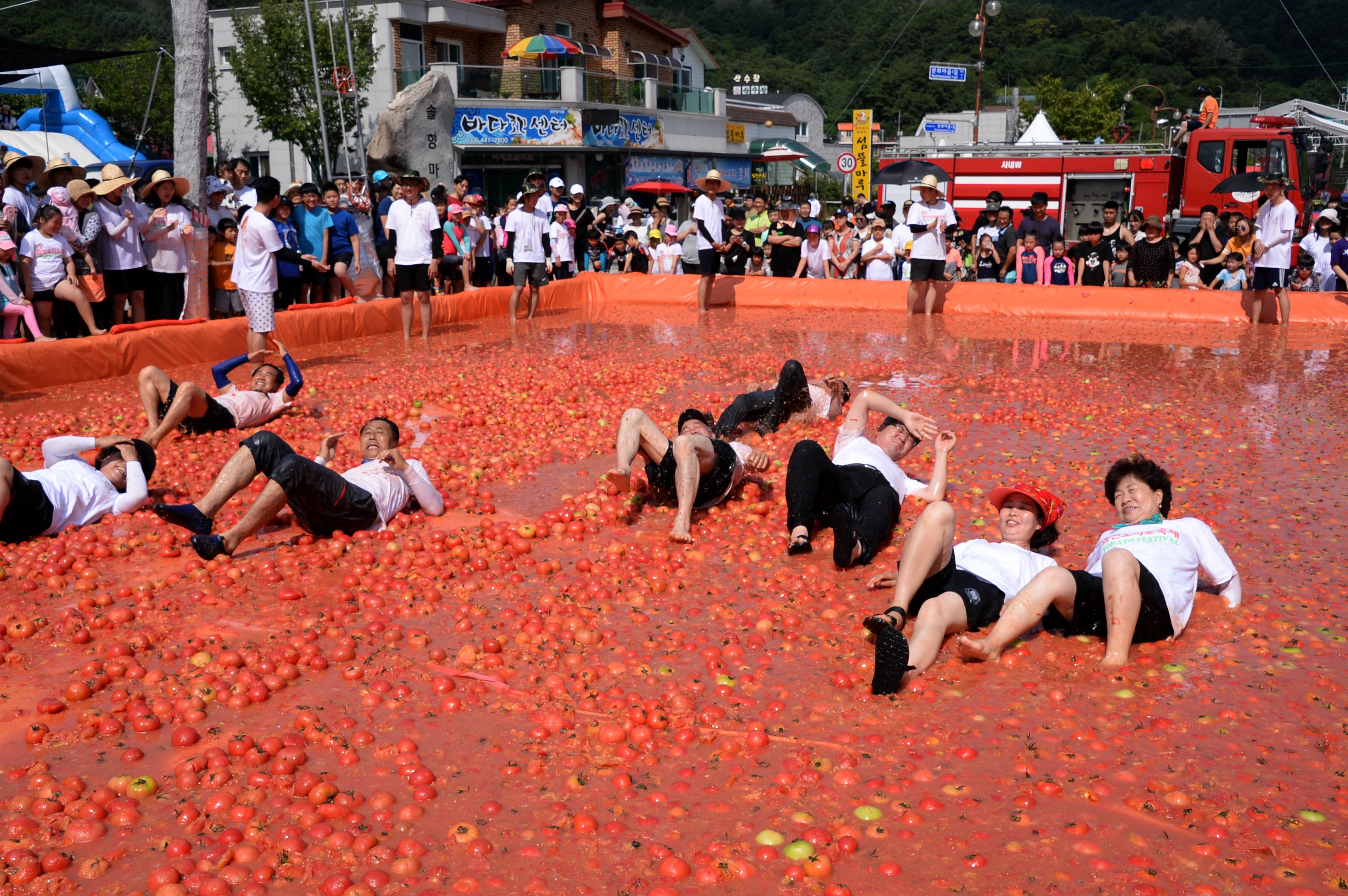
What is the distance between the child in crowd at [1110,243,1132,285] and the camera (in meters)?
17.8

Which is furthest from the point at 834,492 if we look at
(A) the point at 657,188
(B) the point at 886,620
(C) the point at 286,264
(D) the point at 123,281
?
(A) the point at 657,188

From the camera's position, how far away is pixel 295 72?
3934 centimetres

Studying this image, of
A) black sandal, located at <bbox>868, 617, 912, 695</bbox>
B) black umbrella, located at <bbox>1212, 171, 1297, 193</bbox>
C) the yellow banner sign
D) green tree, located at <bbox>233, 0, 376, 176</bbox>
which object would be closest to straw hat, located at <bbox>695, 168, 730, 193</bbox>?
black umbrella, located at <bbox>1212, 171, 1297, 193</bbox>

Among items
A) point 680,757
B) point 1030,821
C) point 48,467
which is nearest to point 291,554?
point 48,467

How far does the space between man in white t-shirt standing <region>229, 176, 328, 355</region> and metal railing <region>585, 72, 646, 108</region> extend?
3099 centimetres

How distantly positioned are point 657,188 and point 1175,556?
33239 millimetres

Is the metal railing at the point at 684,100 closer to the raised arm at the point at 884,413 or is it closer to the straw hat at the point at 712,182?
the straw hat at the point at 712,182

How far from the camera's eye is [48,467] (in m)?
6.68

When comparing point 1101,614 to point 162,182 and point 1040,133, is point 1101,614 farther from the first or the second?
point 1040,133

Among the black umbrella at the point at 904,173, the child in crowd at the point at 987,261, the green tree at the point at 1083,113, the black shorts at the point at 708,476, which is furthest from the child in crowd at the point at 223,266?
the green tree at the point at 1083,113

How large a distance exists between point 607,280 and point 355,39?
24245 millimetres

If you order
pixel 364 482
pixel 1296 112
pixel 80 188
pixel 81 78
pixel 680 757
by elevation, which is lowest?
pixel 680 757

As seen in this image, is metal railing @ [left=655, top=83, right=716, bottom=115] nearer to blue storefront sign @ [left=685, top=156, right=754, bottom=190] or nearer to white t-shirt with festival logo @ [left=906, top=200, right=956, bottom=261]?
blue storefront sign @ [left=685, top=156, right=754, bottom=190]

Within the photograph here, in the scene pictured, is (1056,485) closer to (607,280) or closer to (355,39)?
(607,280)
